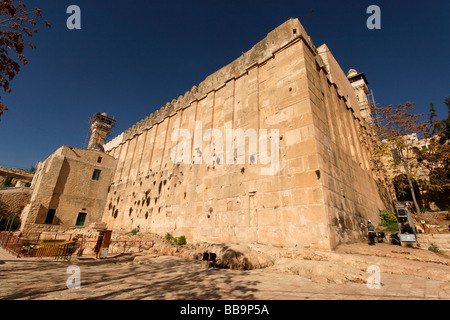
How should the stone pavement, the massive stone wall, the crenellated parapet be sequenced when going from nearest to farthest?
the stone pavement
the massive stone wall
the crenellated parapet

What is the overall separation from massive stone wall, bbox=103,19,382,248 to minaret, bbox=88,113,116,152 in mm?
29050

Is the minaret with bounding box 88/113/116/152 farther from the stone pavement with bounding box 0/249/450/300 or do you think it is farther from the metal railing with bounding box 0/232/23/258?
the stone pavement with bounding box 0/249/450/300

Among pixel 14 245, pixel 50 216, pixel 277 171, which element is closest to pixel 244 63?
pixel 277 171

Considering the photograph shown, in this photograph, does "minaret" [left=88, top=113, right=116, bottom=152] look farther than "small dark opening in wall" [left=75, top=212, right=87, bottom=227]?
Yes

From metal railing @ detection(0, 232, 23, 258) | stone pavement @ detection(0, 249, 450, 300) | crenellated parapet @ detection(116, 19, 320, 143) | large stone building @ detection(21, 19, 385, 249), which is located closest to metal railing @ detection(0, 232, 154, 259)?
metal railing @ detection(0, 232, 23, 258)

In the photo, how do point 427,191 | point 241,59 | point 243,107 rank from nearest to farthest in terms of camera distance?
point 243,107, point 241,59, point 427,191

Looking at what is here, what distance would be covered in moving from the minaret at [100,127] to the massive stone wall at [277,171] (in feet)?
95.3

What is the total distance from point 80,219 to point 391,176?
33623 millimetres

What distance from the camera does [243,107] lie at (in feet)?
41.6

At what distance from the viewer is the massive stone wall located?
28.0 ft

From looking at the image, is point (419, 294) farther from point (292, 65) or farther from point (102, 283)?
point (292, 65)

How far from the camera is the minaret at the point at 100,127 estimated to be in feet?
135

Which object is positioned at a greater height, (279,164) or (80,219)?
(279,164)

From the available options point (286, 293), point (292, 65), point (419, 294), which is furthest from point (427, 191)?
point (286, 293)
